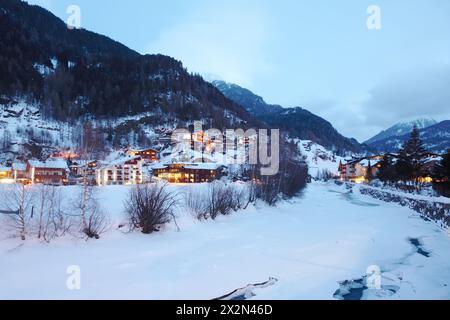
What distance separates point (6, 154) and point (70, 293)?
121136 millimetres

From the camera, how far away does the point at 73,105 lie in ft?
565

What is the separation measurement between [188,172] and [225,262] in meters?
59.0

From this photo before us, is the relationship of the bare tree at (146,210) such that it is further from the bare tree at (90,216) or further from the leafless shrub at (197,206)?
the leafless shrub at (197,206)

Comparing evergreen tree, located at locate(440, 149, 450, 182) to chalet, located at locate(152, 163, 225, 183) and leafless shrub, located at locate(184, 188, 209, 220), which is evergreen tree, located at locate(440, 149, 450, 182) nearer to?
leafless shrub, located at locate(184, 188, 209, 220)

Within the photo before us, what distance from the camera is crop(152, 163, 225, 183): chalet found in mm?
74750

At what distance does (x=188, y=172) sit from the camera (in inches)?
2965

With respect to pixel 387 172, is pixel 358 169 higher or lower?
higher

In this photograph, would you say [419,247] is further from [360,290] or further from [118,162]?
[118,162]

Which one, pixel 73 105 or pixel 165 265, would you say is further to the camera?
pixel 73 105

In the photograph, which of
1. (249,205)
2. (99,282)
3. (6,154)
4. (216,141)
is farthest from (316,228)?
(216,141)

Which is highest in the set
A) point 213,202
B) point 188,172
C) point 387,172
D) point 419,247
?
point 387,172

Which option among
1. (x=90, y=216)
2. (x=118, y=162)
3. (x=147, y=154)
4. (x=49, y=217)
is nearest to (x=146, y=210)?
(x=90, y=216)
